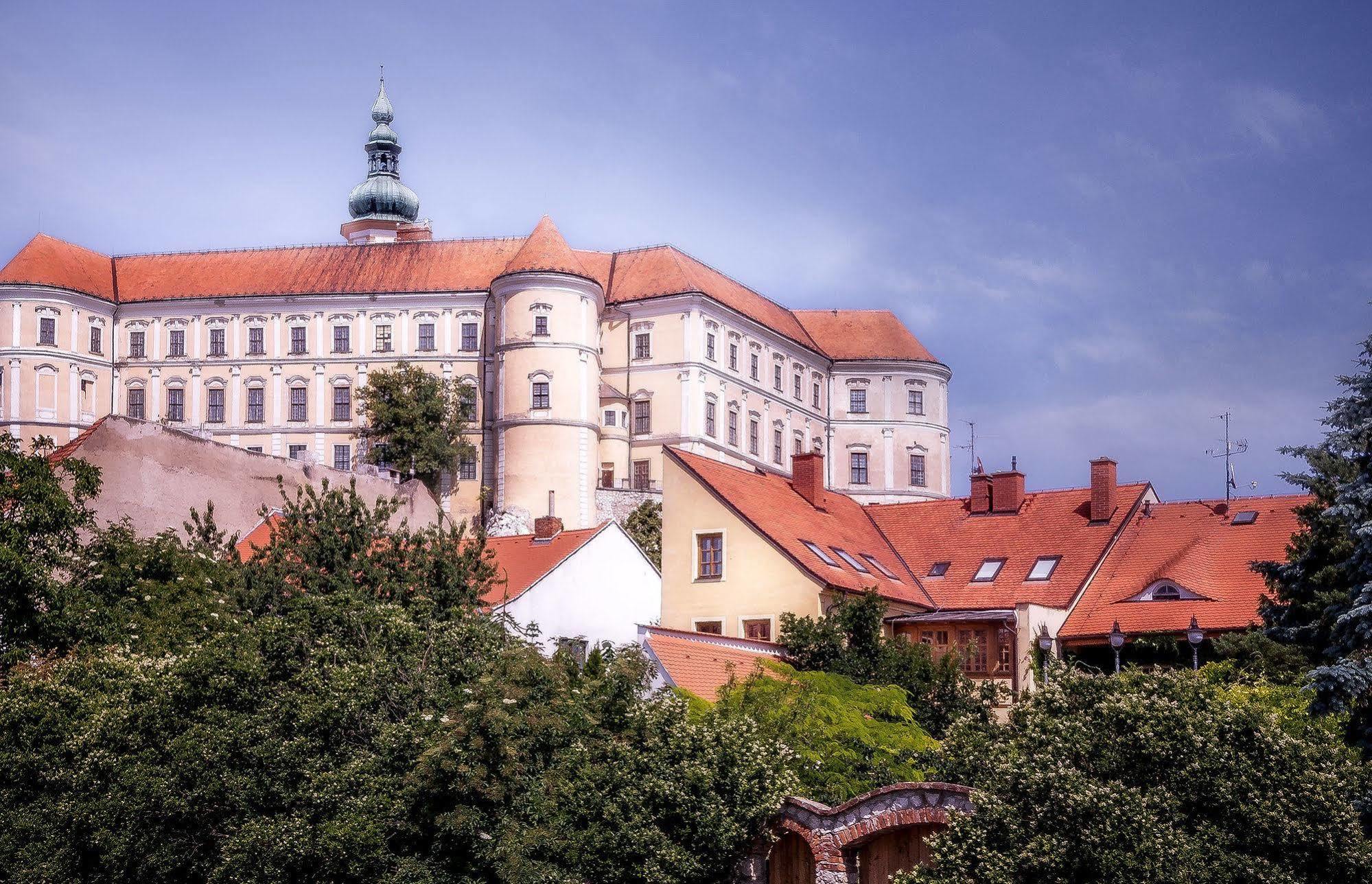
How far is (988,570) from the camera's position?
44.1 meters

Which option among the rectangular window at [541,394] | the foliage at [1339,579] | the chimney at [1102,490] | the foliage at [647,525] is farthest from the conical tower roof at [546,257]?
the foliage at [1339,579]

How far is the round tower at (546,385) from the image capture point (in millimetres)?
82312

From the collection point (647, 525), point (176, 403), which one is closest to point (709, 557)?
point (647, 525)

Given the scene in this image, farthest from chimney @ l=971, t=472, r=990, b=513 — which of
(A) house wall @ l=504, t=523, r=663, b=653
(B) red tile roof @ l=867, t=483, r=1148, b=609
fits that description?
(A) house wall @ l=504, t=523, r=663, b=653

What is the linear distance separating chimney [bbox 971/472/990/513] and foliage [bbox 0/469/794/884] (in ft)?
64.4

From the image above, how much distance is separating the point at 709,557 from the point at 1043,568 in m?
8.57

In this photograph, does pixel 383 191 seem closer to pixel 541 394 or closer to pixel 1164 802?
pixel 541 394

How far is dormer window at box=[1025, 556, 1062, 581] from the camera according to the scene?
42.7 m

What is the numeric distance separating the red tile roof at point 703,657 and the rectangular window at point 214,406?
61.7 meters

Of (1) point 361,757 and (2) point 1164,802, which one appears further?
(1) point 361,757

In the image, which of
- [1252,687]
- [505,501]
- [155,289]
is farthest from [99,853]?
[155,289]

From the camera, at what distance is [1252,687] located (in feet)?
94.2

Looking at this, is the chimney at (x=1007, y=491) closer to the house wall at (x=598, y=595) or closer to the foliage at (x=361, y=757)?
the house wall at (x=598, y=595)

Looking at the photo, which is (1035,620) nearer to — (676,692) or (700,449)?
(676,692)
